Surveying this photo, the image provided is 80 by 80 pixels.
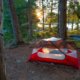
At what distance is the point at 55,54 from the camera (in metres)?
6.99

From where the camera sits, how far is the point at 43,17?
1941cm

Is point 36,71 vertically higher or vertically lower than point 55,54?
lower

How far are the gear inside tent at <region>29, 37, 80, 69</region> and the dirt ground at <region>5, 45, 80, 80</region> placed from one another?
0.51 feet

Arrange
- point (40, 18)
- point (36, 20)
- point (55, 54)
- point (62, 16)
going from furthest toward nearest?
point (40, 18) < point (36, 20) < point (62, 16) < point (55, 54)

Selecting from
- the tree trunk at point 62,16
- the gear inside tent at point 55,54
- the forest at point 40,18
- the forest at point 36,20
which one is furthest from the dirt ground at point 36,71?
the forest at point 40,18

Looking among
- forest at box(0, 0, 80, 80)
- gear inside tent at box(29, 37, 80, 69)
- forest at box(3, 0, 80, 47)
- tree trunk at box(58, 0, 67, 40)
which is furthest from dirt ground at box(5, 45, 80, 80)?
forest at box(3, 0, 80, 47)

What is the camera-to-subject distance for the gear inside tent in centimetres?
681

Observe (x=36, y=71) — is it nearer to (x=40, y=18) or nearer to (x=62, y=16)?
(x=62, y=16)

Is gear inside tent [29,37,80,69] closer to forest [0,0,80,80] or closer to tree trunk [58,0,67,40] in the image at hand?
tree trunk [58,0,67,40]

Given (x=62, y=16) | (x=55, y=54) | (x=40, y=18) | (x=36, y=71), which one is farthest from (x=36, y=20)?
(x=36, y=71)

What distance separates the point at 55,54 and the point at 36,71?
2.81 feet

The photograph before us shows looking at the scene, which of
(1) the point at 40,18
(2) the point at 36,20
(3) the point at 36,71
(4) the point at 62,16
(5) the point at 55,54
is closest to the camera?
(3) the point at 36,71

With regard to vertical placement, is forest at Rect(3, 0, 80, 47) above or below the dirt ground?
above

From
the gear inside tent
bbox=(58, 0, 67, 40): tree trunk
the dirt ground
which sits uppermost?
bbox=(58, 0, 67, 40): tree trunk
